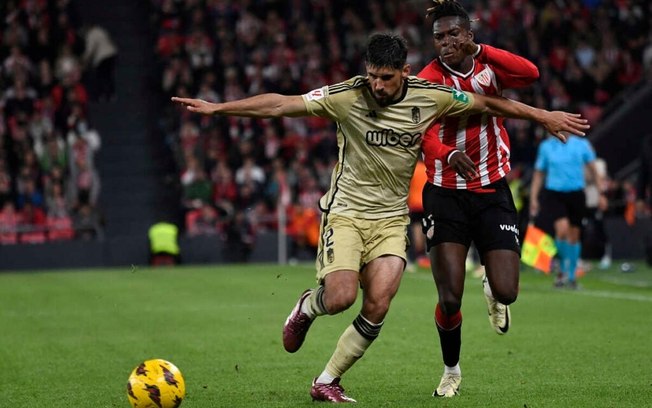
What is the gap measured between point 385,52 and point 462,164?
0.88m

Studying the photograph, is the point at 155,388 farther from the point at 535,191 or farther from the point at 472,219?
the point at 535,191

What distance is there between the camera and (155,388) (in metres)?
7.64

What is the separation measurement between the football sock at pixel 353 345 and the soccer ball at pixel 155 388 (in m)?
1.02

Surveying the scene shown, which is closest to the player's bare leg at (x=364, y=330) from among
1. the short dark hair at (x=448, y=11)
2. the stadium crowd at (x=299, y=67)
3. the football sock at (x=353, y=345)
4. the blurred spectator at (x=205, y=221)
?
the football sock at (x=353, y=345)

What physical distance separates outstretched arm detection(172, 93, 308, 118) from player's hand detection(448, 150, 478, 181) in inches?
38.3

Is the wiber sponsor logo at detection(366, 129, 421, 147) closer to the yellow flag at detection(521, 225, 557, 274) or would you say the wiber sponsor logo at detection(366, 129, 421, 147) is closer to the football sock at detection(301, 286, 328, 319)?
the football sock at detection(301, 286, 328, 319)

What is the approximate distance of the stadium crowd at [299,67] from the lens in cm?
2544

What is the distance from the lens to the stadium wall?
23.7m

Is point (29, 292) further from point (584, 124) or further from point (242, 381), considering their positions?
point (584, 124)

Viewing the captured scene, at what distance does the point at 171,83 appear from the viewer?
27.1m

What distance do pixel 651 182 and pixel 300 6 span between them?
1223cm

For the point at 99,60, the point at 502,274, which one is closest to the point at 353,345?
the point at 502,274

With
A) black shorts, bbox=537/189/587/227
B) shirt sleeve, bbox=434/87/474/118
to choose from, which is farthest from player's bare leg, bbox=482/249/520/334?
black shorts, bbox=537/189/587/227

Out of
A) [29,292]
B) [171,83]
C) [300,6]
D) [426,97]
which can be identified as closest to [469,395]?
[426,97]
